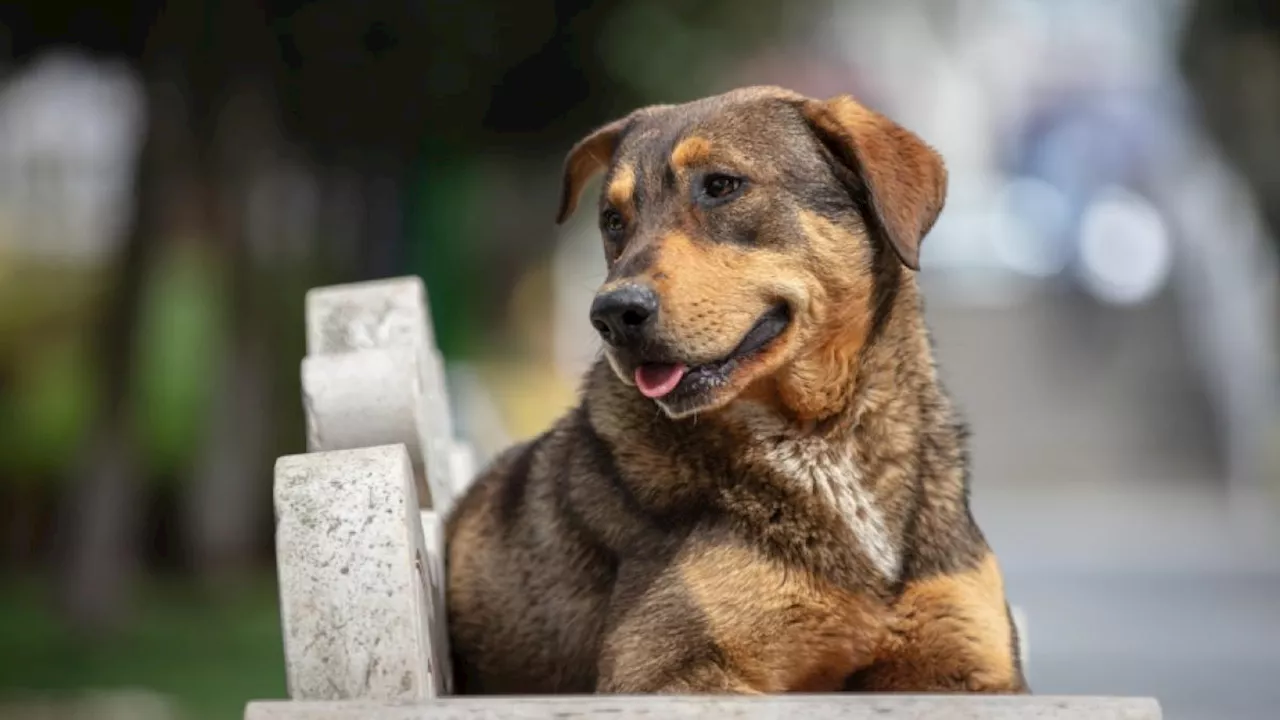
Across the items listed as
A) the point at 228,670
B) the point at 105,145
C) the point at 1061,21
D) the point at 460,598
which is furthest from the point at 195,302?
the point at 1061,21

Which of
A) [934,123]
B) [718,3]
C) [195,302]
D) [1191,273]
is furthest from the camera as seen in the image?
[934,123]

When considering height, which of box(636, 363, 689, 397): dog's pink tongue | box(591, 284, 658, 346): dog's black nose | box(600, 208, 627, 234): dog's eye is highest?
box(600, 208, 627, 234): dog's eye

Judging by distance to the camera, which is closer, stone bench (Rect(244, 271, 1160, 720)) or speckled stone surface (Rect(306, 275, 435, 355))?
stone bench (Rect(244, 271, 1160, 720))

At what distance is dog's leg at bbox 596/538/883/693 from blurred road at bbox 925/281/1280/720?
6781 millimetres

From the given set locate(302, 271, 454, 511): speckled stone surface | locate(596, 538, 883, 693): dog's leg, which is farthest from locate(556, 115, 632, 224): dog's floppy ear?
locate(596, 538, 883, 693): dog's leg

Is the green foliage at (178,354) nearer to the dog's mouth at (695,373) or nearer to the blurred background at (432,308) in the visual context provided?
the blurred background at (432,308)

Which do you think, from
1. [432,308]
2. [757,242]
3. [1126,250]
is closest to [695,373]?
[757,242]

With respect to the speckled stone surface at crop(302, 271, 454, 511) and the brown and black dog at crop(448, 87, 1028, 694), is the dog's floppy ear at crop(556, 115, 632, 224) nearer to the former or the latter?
the brown and black dog at crop(448, 87, 1028, 694)

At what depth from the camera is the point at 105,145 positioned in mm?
15344

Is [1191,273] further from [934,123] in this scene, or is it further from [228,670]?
[228,670]

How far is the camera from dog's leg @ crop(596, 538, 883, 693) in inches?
152

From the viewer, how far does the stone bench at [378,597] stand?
3.21 m

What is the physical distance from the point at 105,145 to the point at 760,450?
1235 centimetres

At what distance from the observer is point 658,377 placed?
3908 millimetres
